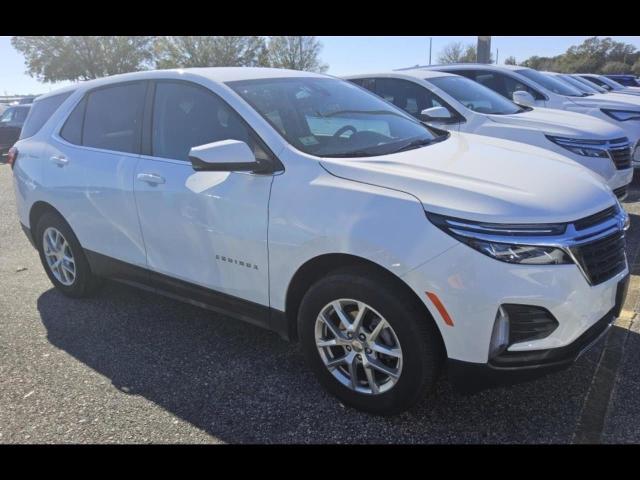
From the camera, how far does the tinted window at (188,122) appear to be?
125 inches

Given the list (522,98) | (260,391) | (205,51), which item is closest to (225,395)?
(260,391)

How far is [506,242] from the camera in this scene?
7.35 feet

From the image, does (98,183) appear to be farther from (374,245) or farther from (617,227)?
(617,227)

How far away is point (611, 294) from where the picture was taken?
8.29 ft

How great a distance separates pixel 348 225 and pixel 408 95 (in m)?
4.35

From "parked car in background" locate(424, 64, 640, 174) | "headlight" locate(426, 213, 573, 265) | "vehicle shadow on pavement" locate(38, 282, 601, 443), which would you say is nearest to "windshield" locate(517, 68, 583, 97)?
"parked car in background" locate(424, 64, 640, 174)

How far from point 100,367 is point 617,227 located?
3.07 metres

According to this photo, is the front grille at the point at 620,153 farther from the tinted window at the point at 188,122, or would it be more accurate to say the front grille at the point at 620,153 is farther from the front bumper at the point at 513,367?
the tinted window at the point at 188,122

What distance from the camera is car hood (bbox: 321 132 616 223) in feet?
7.64

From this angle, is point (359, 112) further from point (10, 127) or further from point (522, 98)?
point (10, 127)

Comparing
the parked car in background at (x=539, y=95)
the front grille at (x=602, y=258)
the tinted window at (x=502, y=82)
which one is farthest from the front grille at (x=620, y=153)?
the front grille at (x=602, y=258)

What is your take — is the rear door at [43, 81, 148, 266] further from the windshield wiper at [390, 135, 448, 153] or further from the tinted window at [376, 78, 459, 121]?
the tinted window at [376, 78, 459, 121]

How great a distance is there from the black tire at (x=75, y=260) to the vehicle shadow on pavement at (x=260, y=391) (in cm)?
34

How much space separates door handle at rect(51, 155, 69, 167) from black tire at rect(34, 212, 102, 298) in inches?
17.0
